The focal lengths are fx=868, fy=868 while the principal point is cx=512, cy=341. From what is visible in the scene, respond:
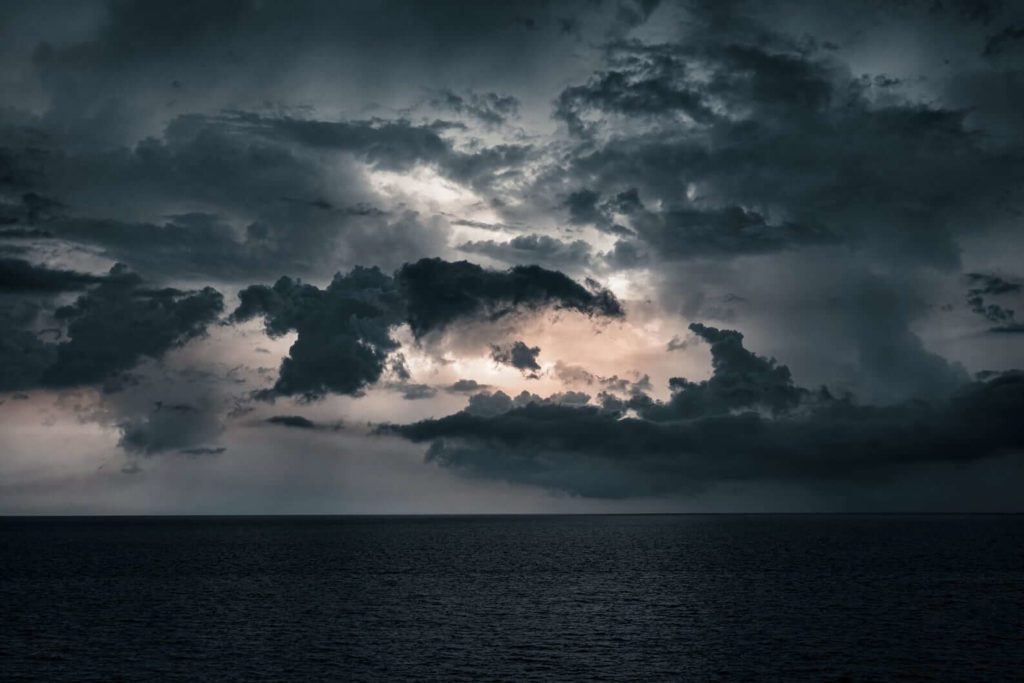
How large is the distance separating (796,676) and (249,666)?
42538 millimetres

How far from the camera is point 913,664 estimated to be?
69.1 metres

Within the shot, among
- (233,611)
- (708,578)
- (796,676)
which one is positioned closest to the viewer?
(796,676)

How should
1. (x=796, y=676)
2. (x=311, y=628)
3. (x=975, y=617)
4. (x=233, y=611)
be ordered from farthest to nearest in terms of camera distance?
(x=233, y=611) → (x=975, y=617) → (x=311, y=628) → (x=796, y=676)

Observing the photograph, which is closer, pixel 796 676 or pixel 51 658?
pixel 796 676

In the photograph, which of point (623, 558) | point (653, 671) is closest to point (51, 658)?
point (653, 671)

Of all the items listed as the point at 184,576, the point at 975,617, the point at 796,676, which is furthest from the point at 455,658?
the point at 184,576

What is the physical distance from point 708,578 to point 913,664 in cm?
7261

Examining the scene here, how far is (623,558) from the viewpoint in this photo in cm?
19150

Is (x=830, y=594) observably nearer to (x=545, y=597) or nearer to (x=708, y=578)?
(x=708, y=578)

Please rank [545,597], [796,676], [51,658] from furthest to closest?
[545,597] < [51,658] < [796,676]

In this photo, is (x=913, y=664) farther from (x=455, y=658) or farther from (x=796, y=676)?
(x=455, y=658)

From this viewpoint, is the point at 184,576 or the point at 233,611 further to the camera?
the point at 184,576

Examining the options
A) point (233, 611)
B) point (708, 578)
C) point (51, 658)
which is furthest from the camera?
point (708, 578)

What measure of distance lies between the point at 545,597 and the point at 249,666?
5187 cm
